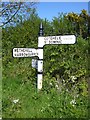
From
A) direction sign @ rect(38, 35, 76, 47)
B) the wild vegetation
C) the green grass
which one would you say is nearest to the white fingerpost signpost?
direction sign @ rect(38, 35, 76, 47)

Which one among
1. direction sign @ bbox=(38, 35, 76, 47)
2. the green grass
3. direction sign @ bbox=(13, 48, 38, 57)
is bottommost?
the green grass

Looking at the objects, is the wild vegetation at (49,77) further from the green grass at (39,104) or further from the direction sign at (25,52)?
the direction sign at (25,52)

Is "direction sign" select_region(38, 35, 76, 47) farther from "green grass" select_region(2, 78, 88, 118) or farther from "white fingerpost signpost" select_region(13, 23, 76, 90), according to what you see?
"green grass" select_region(2, 78, 88, 118)

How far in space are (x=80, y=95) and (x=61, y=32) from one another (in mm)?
3766

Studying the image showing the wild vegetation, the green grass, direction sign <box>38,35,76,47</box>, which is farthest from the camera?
direction sign <box>38,35,76,47</box>

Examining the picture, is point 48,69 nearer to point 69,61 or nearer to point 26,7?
point 69,61

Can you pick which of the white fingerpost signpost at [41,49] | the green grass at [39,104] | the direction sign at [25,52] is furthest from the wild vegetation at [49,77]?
the direction sign at [25,52]

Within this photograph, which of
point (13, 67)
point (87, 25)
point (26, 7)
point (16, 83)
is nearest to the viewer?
point (16, 83)

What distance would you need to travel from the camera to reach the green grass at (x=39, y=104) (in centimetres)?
552

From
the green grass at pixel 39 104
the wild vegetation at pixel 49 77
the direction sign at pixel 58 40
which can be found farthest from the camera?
the direction sign at pixel 58 40

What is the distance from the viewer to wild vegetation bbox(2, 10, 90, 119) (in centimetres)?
572

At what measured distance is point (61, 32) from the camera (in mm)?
10016

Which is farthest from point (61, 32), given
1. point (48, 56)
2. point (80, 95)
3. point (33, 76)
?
point (80, 95)

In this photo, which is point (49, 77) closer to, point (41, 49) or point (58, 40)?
point (41, 49)
